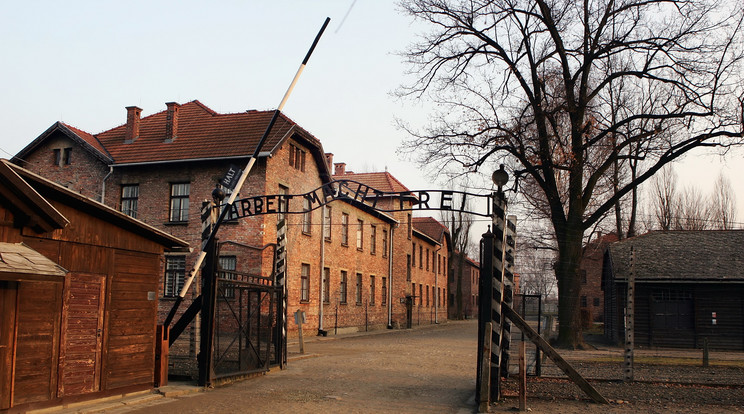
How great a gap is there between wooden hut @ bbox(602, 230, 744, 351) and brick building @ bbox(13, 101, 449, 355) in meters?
14.3

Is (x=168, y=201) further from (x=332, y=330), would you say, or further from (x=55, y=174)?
(x=332, y=330)

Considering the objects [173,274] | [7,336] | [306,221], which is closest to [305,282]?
[306,221]

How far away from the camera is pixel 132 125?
100 feet

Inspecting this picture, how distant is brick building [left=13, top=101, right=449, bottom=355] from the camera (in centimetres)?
2739

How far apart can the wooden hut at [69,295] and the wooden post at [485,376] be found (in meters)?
5.91

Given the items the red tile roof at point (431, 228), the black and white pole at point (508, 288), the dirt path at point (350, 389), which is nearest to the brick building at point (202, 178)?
the dirt path at point (350, 389)

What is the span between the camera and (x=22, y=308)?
9047 millimetres

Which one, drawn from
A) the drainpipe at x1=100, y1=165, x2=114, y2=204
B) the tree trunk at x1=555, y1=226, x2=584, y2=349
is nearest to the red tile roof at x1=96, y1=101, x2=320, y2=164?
the drainpipe at x1=100, y1=165, x2=114, y2=204

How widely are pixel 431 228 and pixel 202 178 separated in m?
38.9

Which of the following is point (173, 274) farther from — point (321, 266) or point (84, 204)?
point (84, 204)

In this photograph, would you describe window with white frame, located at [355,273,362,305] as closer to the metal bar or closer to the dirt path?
the dirt path

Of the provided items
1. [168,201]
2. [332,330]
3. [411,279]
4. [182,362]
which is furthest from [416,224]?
[182,362]

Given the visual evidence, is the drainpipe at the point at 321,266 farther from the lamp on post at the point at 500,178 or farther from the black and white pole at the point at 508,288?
the lamp on post at the point at 500,178

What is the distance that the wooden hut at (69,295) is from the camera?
28.8 feet
